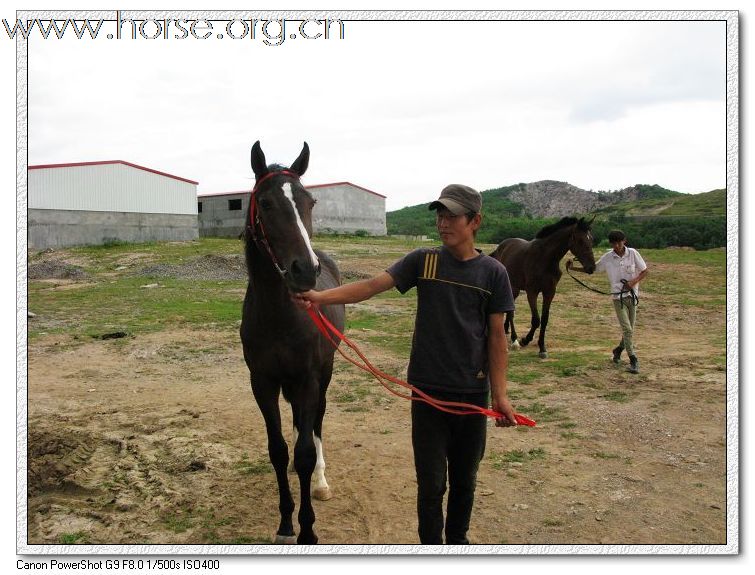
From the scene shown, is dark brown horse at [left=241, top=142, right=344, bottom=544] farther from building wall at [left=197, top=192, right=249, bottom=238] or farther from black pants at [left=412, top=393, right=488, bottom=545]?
building wall at [left=197, top=192, right=249, bottom=238]

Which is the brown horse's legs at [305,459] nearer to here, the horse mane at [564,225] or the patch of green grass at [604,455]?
the patch of green grass at [604,455]

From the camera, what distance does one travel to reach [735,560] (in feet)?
11.3

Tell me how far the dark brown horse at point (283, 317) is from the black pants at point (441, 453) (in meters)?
0.98

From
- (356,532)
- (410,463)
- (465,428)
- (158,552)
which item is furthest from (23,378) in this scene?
(410,463)

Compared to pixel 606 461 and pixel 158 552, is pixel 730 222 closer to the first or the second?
pixel 606 461

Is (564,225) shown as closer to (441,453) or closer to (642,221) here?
(441,453)

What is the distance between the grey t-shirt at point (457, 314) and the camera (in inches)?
119

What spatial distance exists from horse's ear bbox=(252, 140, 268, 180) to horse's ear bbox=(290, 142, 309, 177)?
200mm

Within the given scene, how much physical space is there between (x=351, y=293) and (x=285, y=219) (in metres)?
0.56

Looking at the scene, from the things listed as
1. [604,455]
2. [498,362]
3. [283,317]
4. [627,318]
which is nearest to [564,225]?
[627,318]

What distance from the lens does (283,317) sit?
3.77 metres

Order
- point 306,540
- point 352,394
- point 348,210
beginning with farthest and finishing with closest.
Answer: point 348,210 < point 352,394 < point 306,540

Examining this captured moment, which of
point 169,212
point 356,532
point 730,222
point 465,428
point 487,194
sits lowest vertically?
point 356,532

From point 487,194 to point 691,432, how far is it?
51.6 meters
